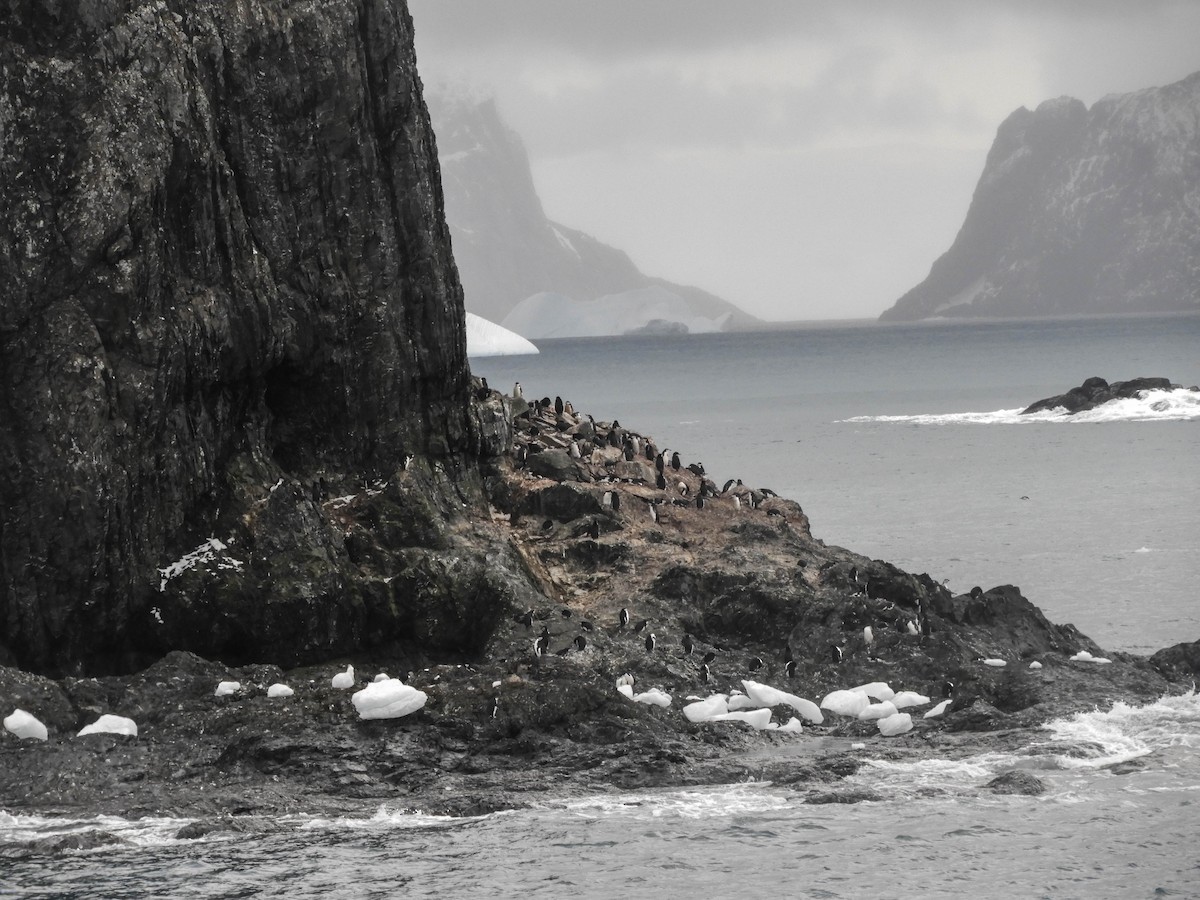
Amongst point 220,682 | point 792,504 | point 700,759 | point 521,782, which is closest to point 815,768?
point 700,759

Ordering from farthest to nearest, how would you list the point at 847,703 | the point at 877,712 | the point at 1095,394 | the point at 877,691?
the point at 1095,394
the point at 877,691
the point at 847,703
the point at 877,712

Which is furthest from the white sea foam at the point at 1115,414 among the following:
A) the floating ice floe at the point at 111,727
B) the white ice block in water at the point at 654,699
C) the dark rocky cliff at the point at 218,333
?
the floating ice floe at the point at 111,727

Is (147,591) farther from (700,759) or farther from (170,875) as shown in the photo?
(700,759)

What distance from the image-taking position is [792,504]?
1694 inches

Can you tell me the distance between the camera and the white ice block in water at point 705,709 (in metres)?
28.2

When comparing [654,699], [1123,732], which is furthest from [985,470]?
[654,699]

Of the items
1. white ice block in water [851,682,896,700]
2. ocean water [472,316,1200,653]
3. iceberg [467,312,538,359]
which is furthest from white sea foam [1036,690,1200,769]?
iceberg [467,312,538,359]

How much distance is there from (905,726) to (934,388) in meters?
109

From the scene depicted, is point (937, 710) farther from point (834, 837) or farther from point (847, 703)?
point (834, 837)

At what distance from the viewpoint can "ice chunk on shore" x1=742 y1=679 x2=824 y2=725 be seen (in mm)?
29016

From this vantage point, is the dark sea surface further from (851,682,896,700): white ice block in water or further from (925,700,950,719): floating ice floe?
(851,682,896,700): white ice block in water

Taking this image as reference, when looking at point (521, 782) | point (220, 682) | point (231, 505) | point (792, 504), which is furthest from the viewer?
point (792, 504)

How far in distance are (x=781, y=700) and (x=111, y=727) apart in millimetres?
12719

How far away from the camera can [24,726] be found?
24922mm
